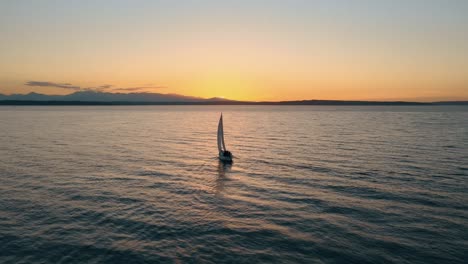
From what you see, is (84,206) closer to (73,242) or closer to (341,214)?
(73,242)

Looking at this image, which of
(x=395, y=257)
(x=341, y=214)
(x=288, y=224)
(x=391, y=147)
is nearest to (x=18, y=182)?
(x=288, y=224)

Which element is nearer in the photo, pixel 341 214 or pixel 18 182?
pixel 341 214

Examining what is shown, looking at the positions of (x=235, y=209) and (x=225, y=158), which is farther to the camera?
(x=225, y=158)

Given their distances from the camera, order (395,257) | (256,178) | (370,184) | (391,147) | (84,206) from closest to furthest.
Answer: (395,257)
(84,206)
(370,184)
(256,178)
(391,147)

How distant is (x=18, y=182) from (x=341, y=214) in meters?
33.3

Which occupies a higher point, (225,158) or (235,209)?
(225,158)

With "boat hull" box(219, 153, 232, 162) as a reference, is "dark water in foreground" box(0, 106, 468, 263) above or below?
below

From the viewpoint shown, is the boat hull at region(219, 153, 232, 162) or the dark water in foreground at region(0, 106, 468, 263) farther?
the boat hull at region(219, 153, 232, 162)

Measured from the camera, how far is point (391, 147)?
59906 millimetres

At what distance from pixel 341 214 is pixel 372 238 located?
435cm

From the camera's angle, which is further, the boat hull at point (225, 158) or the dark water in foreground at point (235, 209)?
the boat hull at point (225, 158)

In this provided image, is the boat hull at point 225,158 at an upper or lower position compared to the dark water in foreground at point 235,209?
upper

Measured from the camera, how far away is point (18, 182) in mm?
34844

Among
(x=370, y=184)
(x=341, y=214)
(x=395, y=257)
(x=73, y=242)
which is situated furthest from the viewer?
(x=370, y=184)
